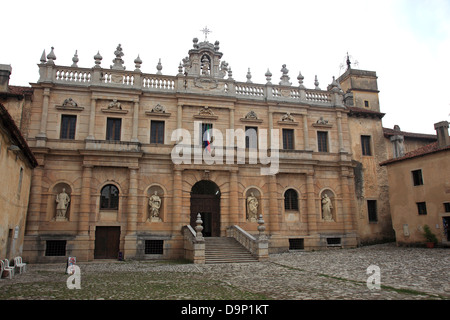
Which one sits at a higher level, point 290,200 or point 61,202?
point 290,200

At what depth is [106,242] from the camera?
23594mm

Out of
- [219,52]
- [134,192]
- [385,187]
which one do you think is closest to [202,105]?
[219,52]

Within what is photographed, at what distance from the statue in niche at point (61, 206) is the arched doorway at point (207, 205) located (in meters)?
8.58

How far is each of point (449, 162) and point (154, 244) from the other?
19909mm

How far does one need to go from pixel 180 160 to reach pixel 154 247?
6250 millimetres

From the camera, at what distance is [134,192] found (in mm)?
24188

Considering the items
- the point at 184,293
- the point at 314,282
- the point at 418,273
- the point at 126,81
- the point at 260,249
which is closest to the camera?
the point at 184,293

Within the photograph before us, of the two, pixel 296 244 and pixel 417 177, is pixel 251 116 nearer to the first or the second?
pixel 296 244

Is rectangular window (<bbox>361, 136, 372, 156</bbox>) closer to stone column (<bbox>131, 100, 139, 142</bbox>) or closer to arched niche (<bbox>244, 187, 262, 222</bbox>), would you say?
arched niche (<bbox>244, 187, 262, 222</bbox>)

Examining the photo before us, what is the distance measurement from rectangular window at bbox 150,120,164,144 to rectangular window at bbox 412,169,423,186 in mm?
18246

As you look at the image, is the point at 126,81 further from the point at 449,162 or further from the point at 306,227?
the point at 449,162

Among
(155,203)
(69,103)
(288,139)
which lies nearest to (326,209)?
(288,139)

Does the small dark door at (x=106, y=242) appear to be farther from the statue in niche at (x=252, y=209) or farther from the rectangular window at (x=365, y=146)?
the rectangular window at (x=365, y=146)

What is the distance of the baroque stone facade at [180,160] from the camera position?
77.4 ft
